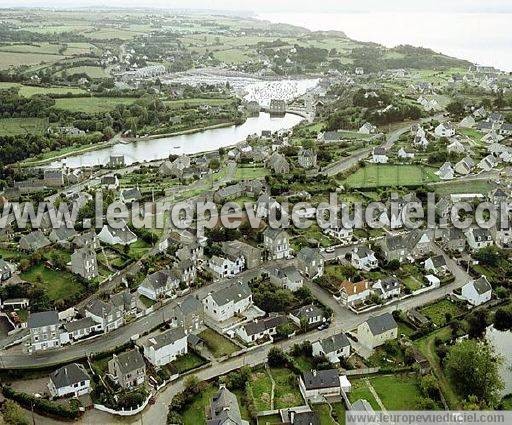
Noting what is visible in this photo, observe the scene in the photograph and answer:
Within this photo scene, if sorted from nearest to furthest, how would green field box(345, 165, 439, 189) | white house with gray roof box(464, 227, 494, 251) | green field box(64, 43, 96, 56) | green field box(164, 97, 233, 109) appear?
white house with gray roof box(464, 227, 494, 251) → green field box(345, 165, 439, 189) → green field box(164, 97, 233, 109) → green field box(64, 43, 96, 56)

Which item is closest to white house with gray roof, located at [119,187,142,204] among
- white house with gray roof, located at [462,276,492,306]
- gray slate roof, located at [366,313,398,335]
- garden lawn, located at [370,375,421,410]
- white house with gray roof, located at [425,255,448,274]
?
white house with gray roof, located at [425,255,448,274]

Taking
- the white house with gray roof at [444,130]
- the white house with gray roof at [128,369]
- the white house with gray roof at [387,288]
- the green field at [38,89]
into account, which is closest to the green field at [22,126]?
the green field at [38,89]

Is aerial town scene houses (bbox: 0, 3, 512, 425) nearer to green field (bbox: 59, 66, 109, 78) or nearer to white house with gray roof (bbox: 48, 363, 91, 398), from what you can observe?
white house with gray roof (bbox: 48, 363, 91, 398)

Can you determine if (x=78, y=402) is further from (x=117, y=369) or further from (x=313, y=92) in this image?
(x=313, y=92)

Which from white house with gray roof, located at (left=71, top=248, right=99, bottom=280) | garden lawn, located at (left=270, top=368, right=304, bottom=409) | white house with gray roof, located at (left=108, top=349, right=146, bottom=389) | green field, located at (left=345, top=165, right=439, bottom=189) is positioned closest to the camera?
garden lawn, located at (left=270, top=368, right=304, bottom=409)

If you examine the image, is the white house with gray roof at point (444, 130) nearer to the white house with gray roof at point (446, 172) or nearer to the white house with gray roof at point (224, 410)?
the white house with gray roof at point (446, 172)
